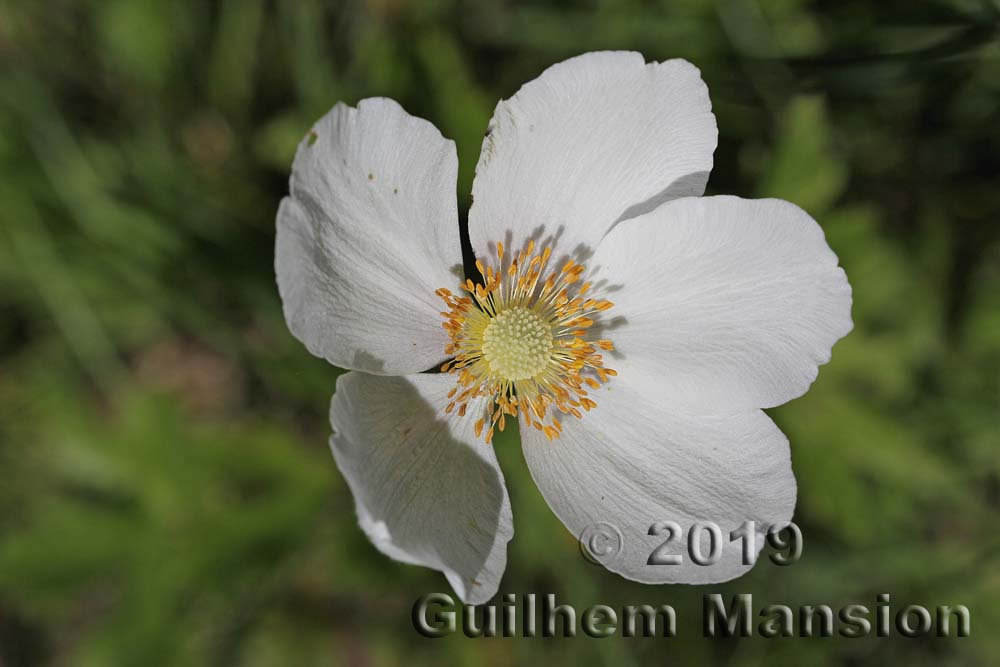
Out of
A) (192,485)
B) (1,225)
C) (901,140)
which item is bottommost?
(192,485)

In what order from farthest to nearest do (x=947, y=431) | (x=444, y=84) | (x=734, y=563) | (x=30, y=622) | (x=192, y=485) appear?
(x=30, y=622) < (x=947, y=431) < (x=192, y=485) < (x=444, y=84) < (x=734, y=563)

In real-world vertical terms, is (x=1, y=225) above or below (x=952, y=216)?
below

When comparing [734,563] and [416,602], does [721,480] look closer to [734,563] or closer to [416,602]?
[734,563]

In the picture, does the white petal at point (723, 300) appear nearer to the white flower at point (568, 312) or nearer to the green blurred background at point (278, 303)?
the white flower at point (568, 312)

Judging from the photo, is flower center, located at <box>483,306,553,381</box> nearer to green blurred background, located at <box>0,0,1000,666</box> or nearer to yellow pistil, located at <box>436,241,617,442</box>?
yellow pistil, located at <box>436,241,617,442</box>

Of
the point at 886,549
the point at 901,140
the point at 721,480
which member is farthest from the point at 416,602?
the point at 901,140

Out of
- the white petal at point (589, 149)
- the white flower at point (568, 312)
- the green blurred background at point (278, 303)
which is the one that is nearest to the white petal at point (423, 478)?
the white flower at point (568, 312)
